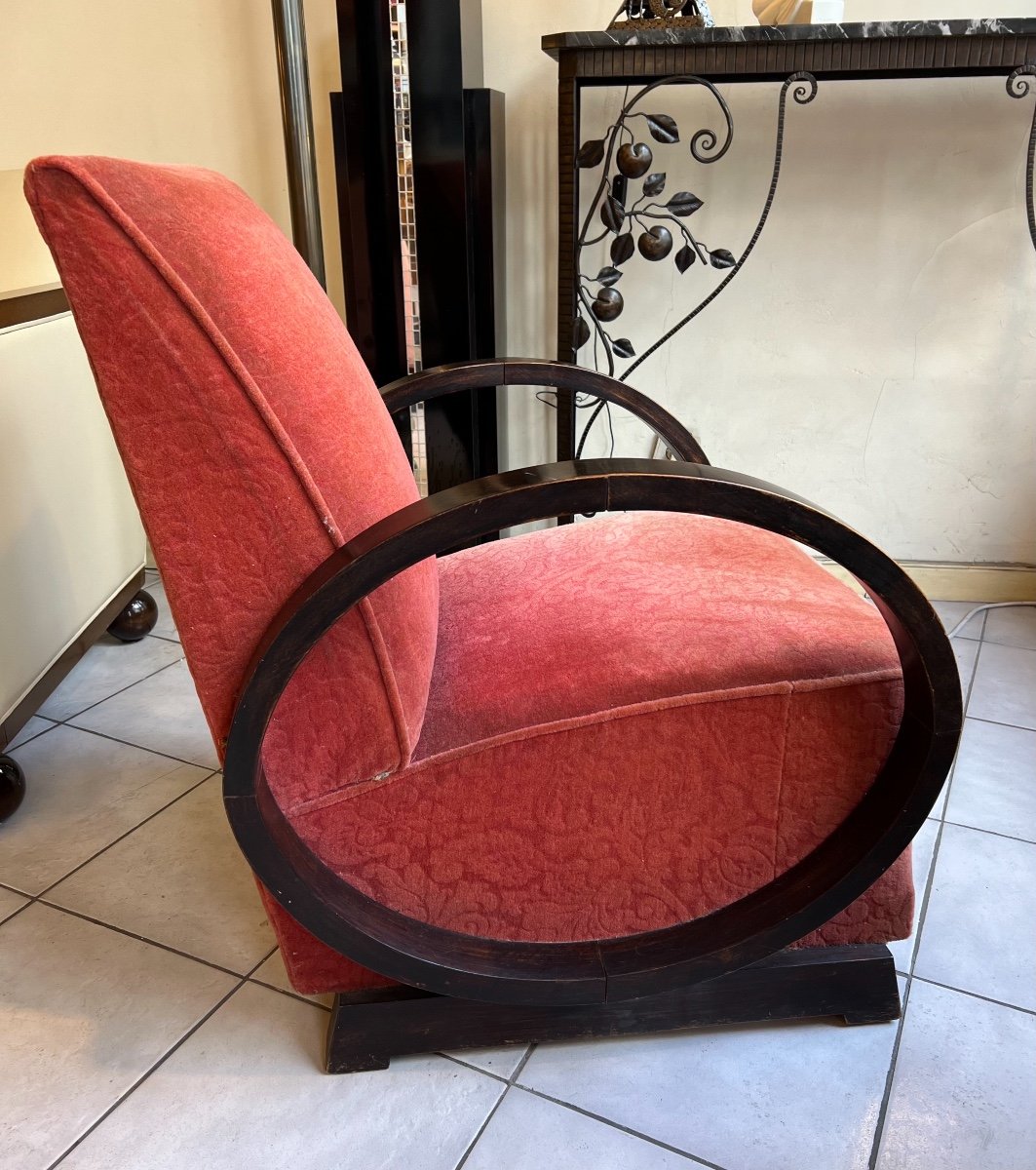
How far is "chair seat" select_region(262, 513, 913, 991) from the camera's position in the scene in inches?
35.8

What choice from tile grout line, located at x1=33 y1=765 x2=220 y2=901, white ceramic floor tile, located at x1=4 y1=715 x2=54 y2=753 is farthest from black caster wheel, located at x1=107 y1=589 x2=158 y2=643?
tile grout line, located at x1=33 y1=765 x2=220 y2=901

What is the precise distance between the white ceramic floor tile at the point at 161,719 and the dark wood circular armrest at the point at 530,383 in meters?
0.63

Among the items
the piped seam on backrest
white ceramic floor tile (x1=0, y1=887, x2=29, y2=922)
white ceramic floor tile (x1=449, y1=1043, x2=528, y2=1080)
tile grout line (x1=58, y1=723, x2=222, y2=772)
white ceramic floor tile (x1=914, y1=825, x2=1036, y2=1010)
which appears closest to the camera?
the piped seam on backrest

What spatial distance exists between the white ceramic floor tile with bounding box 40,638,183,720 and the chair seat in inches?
38.3

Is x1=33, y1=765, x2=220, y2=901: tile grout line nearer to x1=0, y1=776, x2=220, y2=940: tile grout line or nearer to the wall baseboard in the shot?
x1=0, y1=776, x2=220, y2=940: tile grout line

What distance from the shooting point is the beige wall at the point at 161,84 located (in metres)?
1.94

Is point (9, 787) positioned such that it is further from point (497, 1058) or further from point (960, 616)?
point (960, 616)

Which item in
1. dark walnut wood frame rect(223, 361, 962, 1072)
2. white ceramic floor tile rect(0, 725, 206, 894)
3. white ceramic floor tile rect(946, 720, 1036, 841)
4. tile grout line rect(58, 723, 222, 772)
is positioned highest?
dark walnut wood frame rect(223, 361, 962, 1072)

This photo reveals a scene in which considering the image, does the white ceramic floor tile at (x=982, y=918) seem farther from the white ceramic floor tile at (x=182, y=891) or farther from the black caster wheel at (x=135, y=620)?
the black caster wheel at (x=135, y=620)

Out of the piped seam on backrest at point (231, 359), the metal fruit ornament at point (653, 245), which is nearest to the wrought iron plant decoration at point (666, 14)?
the metal fruit ornament at point (653, 245)

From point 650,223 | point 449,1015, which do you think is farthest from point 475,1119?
point 650,223

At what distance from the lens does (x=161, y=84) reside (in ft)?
6.52

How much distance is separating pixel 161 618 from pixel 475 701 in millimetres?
1365

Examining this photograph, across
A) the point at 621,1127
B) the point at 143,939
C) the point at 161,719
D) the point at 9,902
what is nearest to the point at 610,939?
the point at 621,1127
